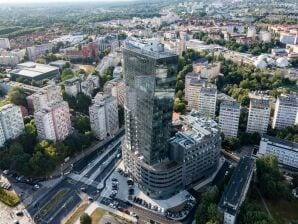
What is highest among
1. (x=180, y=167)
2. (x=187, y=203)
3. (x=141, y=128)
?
(x=141, y=128)

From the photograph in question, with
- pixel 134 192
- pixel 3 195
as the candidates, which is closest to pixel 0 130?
pixel 3 195

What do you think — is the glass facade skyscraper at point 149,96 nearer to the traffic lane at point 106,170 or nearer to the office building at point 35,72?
the traffic lane at point 106,170

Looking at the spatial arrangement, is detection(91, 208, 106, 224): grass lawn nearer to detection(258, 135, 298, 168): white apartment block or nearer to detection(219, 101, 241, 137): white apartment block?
detection(219, 101, 241, 137): white apartment block

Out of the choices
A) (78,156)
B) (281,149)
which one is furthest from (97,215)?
(281,149)

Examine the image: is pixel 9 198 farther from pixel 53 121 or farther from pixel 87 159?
pixel 53 121

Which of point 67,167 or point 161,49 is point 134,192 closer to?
point 67,167

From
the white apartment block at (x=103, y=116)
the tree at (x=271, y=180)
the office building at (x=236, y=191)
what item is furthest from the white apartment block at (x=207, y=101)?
the office building at (x=236, y=191)

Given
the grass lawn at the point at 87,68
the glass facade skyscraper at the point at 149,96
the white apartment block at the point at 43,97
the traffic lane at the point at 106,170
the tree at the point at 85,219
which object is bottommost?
the traffic lane at the point at 106,170
